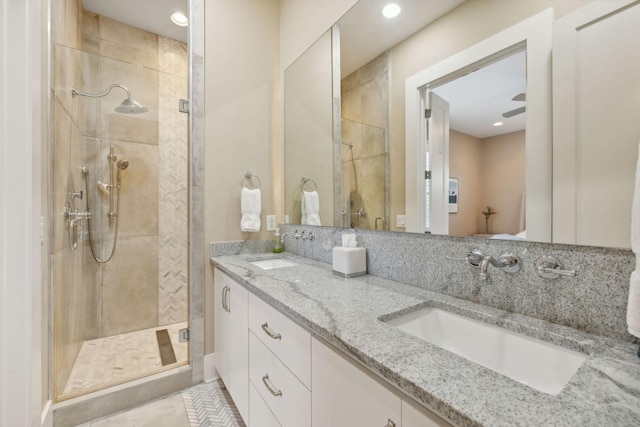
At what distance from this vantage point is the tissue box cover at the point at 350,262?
1282mm

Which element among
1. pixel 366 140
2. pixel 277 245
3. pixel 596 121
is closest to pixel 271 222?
pixel 277 245

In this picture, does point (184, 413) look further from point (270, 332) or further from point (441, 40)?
point (441, 40)

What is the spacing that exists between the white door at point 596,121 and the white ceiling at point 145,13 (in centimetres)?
223

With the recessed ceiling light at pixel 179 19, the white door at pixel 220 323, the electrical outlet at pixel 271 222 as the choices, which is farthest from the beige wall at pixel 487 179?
the recessed ceiling light at pixel 179 19

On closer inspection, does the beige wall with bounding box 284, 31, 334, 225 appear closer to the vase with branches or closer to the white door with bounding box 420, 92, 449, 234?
the white door with bounding box 420, 92, 449, 234

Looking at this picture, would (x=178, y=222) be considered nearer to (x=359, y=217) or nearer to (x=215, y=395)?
(x=215, y=395)

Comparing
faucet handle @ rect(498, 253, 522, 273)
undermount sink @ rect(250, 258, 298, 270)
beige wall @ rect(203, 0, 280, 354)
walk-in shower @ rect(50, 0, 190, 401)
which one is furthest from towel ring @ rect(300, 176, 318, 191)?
faucet handle @ rect(498, 253, 522, 273)

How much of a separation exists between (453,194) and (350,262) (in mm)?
535

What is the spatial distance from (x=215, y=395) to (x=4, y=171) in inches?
60.2

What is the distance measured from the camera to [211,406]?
5.18 feet

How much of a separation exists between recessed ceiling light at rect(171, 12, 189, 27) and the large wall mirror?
1.21m

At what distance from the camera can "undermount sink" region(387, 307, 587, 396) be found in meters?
0.65

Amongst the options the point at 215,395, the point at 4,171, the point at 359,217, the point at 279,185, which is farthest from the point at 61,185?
the point at 359,217

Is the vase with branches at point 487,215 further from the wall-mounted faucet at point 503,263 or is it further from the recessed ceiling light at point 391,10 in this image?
the recessed ceiling light at point 391,10
